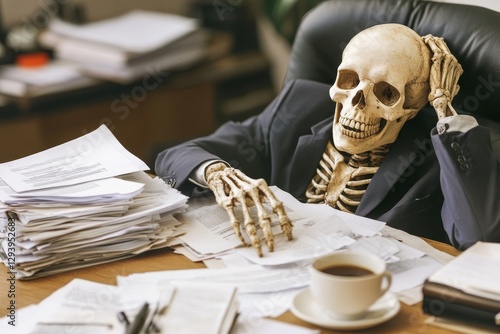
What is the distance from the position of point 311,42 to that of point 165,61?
4.29 ft

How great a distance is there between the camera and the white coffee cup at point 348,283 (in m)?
1.28

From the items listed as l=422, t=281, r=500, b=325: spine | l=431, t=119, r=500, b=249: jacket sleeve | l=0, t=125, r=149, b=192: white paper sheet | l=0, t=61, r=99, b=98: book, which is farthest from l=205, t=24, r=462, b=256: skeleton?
l=0, t=61, r=99, b=98: book

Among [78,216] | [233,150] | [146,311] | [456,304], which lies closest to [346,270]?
[456,304]

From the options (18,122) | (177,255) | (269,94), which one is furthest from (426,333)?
(269,94)

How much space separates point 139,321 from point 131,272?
285 mm

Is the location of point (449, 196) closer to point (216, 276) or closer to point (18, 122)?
point (216, 276)

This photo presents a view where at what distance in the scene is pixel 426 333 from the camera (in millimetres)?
1325

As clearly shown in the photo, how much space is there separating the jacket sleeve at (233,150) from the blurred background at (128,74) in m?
1.13

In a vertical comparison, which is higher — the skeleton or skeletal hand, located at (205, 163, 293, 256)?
the skeleton

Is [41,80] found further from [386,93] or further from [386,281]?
[386,281]

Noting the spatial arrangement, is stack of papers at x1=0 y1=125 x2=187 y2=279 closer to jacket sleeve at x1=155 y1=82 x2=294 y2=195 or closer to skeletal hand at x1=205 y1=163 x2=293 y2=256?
skeletal hand at x1=205 y1=163 x2=293 y2=256

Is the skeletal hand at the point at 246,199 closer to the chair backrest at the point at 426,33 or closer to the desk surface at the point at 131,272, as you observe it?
the desk surface at the point at 131,272

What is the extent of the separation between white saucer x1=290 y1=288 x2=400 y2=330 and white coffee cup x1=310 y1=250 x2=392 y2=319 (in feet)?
0.04

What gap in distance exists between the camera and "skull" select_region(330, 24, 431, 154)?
1.87m
